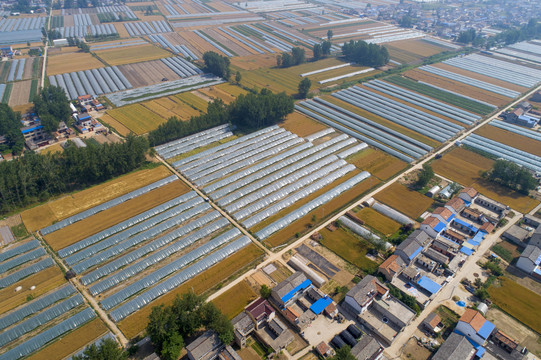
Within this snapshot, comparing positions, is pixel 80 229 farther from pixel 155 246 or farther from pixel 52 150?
pixel 52 150

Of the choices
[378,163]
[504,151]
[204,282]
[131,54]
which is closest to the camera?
[204,282]

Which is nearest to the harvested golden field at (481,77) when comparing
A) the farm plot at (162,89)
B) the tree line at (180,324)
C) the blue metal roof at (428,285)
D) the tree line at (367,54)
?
the tree line at (367,54)

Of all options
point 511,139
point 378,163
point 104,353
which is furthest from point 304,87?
point 104,353

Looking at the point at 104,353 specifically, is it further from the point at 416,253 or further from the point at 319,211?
the point at 416,253

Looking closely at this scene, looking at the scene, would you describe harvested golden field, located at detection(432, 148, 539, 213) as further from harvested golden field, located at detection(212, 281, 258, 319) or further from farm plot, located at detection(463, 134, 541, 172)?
harvested golden field, located at detection(212, 281, 258, 319)

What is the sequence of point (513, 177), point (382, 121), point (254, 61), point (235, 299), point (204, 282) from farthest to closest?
point (254, 61) < point (382, 121) < point (513, 177) < point (204, 282) < point (235, 299)

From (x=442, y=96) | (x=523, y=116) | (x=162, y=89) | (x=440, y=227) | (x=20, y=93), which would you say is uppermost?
(x=442, y=96)

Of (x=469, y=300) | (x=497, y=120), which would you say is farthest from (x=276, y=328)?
(x=497, y=120)
